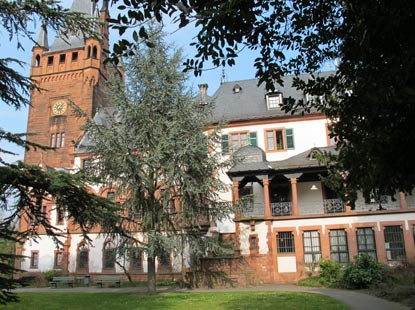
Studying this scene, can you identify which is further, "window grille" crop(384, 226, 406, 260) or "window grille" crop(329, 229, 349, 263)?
"window grille" crop(329, 229, 349, 263)

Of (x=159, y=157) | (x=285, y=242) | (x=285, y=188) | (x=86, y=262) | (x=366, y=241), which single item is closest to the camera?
(x=159, y=157)

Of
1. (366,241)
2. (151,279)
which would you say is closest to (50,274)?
(151,279)

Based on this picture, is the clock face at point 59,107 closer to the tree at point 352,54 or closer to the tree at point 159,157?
the tree at point 159,157

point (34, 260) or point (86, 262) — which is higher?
point (34, 260)

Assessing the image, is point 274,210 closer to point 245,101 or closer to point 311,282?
point 311,282

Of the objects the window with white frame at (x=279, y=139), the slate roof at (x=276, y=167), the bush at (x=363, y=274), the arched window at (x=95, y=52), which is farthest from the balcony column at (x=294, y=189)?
the arched window at (x=95, y=52)

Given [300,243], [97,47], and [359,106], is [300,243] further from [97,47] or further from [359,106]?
[97,47]

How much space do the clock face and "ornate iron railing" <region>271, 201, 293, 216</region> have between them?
27287 millimetres

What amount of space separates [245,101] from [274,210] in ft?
34.8

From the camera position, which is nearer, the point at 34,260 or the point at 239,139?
the point at 239,139

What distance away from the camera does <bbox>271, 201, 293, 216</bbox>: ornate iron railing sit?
26.0 m

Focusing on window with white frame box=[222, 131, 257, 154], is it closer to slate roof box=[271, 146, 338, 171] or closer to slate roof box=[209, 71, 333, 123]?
slate roof box=[209, 71, 333, 123]

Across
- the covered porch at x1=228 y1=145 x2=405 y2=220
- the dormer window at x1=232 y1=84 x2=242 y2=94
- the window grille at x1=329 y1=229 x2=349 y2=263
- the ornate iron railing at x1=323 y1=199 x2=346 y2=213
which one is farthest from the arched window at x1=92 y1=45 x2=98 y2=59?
the window grille at x1=329 y1=229 x2=349 y2=263

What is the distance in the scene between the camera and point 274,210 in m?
26.4
